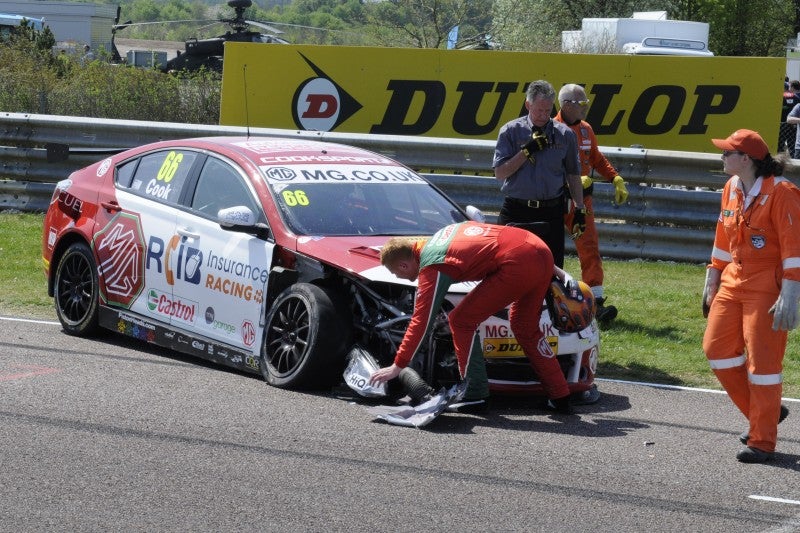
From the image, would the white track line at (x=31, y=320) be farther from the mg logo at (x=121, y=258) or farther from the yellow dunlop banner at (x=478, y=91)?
the yellow dunlop banner at (x=478, y=91)

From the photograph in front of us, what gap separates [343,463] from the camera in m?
5.77

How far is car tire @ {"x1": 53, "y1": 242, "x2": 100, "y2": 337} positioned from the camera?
860 cm

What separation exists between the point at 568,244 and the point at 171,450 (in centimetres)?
743

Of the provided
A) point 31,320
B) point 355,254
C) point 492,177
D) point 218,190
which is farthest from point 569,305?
point 492,177

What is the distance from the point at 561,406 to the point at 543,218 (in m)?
2.16

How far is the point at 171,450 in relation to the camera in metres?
5.91

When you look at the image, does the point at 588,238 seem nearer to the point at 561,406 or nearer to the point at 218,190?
the point at 561,406

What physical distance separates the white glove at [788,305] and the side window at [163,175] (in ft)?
13.4

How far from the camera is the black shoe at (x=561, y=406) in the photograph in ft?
22.7

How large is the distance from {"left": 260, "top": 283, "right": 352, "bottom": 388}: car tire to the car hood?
0.20 metres

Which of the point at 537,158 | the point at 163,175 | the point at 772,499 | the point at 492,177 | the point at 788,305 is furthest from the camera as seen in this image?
the point at 492,177

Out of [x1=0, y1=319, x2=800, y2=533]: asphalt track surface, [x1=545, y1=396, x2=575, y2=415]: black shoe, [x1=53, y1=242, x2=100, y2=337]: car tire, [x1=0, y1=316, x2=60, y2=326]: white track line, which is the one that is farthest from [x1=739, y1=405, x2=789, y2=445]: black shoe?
[x1=0, y1=316, x2=60, y2=326]: white track line

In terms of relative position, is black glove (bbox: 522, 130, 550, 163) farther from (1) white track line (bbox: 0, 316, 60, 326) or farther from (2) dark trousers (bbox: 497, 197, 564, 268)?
(1) white track line (bbox: 0, 316, 60, 326)

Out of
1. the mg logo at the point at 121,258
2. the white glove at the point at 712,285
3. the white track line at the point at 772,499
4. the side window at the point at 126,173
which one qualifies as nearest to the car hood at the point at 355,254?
the white glove at the point at 712,285
